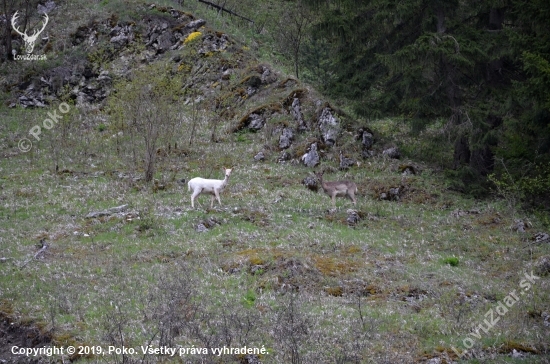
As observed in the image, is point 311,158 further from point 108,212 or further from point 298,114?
point 108,212

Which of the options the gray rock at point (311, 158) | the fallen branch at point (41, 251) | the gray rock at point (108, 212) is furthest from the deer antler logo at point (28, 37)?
the fallen branch at point (41, 251)

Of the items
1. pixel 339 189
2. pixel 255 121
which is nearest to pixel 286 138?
pixel 255 121

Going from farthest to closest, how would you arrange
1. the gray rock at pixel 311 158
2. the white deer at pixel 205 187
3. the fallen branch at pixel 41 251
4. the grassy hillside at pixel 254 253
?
1. the gray rock at pixel 311 158
2. the white deer at pixel 205 187
3. the fallen branch at pixel 41 251
4. the grassy hillside at pixel 254 253

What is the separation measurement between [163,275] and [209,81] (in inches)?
945

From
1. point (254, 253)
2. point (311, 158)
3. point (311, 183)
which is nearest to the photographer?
point (254, 253)

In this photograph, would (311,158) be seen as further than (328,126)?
No

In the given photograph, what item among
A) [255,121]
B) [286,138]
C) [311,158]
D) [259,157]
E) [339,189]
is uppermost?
[339,189]

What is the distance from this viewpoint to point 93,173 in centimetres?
2683

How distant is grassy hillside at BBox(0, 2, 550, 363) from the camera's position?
1185 cm

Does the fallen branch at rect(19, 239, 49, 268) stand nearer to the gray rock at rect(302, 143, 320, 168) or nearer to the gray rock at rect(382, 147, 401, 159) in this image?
the gray rock at rect(302, 143, 320, 168)

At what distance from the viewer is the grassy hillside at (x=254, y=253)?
11852 mm

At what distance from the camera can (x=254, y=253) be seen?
667 inches

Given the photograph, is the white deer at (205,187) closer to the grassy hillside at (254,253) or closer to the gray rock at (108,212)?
the grassy hillside at (254,253)

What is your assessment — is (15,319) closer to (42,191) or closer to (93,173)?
(42,191)
